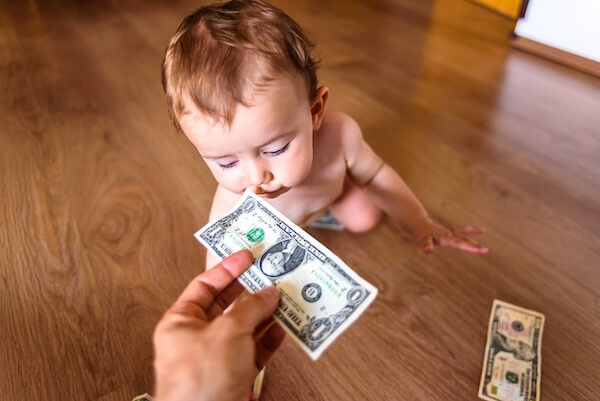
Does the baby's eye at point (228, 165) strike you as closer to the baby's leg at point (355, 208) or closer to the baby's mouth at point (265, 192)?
the baby's mouth at point (265, 192)

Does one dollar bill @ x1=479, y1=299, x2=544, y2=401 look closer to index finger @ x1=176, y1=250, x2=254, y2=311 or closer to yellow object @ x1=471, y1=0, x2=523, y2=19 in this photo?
index finger @ x1=176, y1=250, x2=254, y2=311

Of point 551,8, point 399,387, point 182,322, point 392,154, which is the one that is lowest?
point 399,387

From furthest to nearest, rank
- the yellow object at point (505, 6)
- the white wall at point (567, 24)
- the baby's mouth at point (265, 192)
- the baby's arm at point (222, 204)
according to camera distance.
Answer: the yellow object at point (505, 6)
the white wall at point (567, 24)
the baby's arm at point (222, 204)
the baby's mouth at point (265, 192)

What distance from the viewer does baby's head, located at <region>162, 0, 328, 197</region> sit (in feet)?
2.12

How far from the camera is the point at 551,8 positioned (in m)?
1.76

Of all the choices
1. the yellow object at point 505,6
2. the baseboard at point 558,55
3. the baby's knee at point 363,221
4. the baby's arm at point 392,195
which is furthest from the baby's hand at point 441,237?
the yellow object at point 505,6

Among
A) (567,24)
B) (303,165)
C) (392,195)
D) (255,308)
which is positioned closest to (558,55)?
(567,24)

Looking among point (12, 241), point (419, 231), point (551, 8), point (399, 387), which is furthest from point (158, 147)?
point (551, 8)

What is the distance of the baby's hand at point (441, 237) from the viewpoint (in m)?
0.91

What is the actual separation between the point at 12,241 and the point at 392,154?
3.22 feet

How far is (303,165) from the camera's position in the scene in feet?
2.49

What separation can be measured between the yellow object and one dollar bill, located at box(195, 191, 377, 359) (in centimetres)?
189

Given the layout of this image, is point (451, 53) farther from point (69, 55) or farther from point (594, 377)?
point (69, 55)

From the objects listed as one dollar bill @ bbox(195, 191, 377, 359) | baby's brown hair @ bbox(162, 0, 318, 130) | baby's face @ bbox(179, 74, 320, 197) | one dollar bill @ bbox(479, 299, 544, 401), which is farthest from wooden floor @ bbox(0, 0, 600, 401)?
baby's brown hair @ bbox(162, 0, 318, 130)
